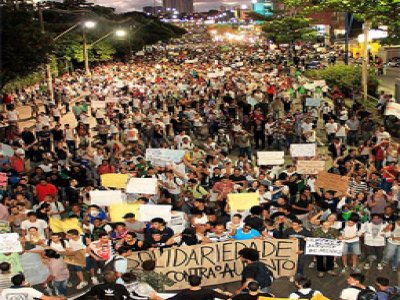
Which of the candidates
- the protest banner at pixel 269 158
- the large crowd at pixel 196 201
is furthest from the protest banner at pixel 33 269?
the protest banner at pixel 269 158

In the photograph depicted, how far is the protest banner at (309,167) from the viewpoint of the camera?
1332cm

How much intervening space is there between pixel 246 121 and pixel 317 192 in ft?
28.1

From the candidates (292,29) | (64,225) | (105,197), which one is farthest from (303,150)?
(292,29)

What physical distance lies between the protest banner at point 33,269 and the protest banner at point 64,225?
4.00ft

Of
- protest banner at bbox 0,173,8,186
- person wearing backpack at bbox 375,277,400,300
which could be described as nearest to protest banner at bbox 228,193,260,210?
Answer: person wearing backpack at bbox 375,277,400,300

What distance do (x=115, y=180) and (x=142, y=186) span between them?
93 cm

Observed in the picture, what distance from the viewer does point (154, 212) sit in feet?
36.1

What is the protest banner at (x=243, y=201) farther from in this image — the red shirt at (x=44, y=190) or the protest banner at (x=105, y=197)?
the red shirt at (x=44, y=190)

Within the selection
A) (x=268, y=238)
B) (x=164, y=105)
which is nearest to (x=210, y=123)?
(x=164, y=105)

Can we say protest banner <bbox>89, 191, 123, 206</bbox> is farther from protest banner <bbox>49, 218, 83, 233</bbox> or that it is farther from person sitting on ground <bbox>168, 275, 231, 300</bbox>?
person sitting on ground <bbox>168, 275, 231, 300</bbox>

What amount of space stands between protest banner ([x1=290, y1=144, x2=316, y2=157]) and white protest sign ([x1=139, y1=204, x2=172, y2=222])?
4783mm

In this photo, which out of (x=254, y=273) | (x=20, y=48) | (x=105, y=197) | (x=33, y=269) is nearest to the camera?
(x=254, y=273)

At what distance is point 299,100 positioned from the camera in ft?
90.9

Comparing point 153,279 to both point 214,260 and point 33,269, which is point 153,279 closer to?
point 214,260
